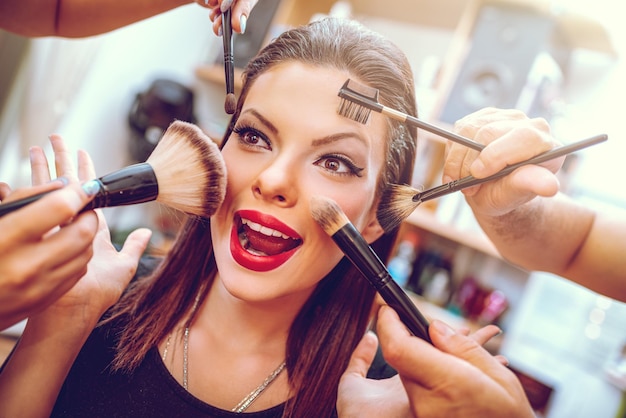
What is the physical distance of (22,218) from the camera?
508mm

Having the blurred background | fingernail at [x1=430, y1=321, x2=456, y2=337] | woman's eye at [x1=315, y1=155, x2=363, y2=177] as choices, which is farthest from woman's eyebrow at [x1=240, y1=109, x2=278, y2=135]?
the blurred background

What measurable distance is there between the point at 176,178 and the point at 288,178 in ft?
0.70

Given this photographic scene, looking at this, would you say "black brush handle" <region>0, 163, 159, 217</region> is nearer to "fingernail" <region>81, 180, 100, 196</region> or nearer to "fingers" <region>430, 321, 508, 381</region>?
"fingernail" <region>81, 180, 100, 196</region>

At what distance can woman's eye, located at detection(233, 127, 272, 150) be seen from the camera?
924mm

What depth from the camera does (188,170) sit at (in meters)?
0.73

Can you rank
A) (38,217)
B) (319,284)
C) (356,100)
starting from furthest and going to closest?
(319,284) → (356,100) → (38,217)

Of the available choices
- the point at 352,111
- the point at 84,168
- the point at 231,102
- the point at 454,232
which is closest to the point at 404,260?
the point at 454,232

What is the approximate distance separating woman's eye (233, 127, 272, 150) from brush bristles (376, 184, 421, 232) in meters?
0.27

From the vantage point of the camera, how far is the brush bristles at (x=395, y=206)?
0.85 meters

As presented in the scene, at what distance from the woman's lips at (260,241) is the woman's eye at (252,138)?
148 mm

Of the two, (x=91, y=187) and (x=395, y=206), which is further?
(x=395, y=206)

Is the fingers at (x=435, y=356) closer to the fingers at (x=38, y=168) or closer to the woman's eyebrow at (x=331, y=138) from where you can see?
the woman's eyebrow at (x=331, y=138)

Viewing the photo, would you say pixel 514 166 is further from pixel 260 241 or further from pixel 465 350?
pixel 260 241

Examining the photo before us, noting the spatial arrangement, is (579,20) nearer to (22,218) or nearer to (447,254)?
(447,254)
